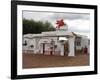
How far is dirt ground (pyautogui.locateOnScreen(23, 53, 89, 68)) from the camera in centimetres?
207

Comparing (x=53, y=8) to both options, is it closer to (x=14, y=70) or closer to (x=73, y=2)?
(x=73, y=2)

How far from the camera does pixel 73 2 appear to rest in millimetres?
2221

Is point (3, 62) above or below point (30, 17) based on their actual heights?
below

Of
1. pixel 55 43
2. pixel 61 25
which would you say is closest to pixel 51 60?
pixel 55 43

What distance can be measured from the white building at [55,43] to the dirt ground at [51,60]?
0.13 feet

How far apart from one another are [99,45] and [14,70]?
3.14 feet

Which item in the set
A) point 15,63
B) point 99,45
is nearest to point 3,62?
point 15,63

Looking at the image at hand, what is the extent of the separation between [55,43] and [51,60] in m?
0.18

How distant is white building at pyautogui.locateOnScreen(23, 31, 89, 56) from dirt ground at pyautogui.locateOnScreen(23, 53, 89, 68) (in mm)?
40

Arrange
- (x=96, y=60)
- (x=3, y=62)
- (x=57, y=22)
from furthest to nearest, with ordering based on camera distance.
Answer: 1. (x=96, y=60)
2. (x=57, y=22)
3. (x=3, y=62)

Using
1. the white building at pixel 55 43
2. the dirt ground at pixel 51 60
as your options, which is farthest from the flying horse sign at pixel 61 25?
the dirt ground at pixel 51 60

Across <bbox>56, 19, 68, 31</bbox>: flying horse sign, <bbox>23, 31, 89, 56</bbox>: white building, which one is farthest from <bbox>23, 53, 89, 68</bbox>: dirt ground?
<bbox>56, 19, 68, 31</bbox>: flying horse sign

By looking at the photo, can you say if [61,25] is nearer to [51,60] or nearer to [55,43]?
[55,43]

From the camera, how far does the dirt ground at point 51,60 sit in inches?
81.6
